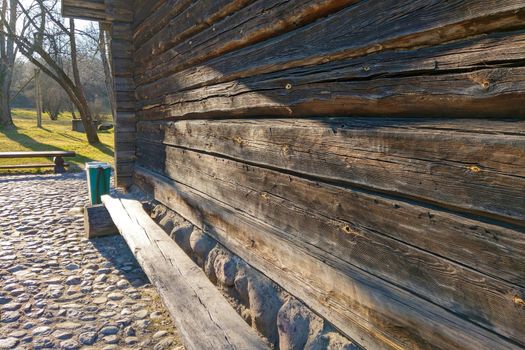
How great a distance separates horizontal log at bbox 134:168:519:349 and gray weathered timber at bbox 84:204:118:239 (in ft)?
7.88

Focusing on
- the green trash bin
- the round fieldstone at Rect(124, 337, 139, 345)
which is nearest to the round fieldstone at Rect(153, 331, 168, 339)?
the round fieldstone at Rect(124, 337, 139, 345)

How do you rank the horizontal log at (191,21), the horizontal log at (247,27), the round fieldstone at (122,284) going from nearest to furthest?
the horizontal log at (247,27), the horizontal log at (191,21), the round fieldstone at (122,284)

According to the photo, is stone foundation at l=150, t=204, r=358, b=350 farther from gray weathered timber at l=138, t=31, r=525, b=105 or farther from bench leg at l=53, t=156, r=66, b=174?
bench leg at l=53, t=156, r=66, b=174

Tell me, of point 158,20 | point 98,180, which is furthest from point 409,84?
point 98,180

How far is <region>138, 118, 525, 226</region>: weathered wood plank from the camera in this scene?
1.23 m

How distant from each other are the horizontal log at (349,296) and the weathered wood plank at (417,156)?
394 millimetres

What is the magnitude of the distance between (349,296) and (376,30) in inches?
45.7

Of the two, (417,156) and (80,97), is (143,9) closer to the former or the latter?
(417,156)

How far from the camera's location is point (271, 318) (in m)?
2.34

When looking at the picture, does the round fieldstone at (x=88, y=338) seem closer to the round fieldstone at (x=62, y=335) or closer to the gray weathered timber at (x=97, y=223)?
the round fieldstone at (x=62, y=335)

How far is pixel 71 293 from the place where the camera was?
11.4 feet

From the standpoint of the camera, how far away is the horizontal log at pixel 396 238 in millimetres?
1258

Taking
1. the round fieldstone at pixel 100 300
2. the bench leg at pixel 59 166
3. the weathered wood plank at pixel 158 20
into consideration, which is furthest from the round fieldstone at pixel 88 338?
the bench leg at pixel 59 166

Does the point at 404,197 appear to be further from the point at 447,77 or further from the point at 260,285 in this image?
the point at 260,285
